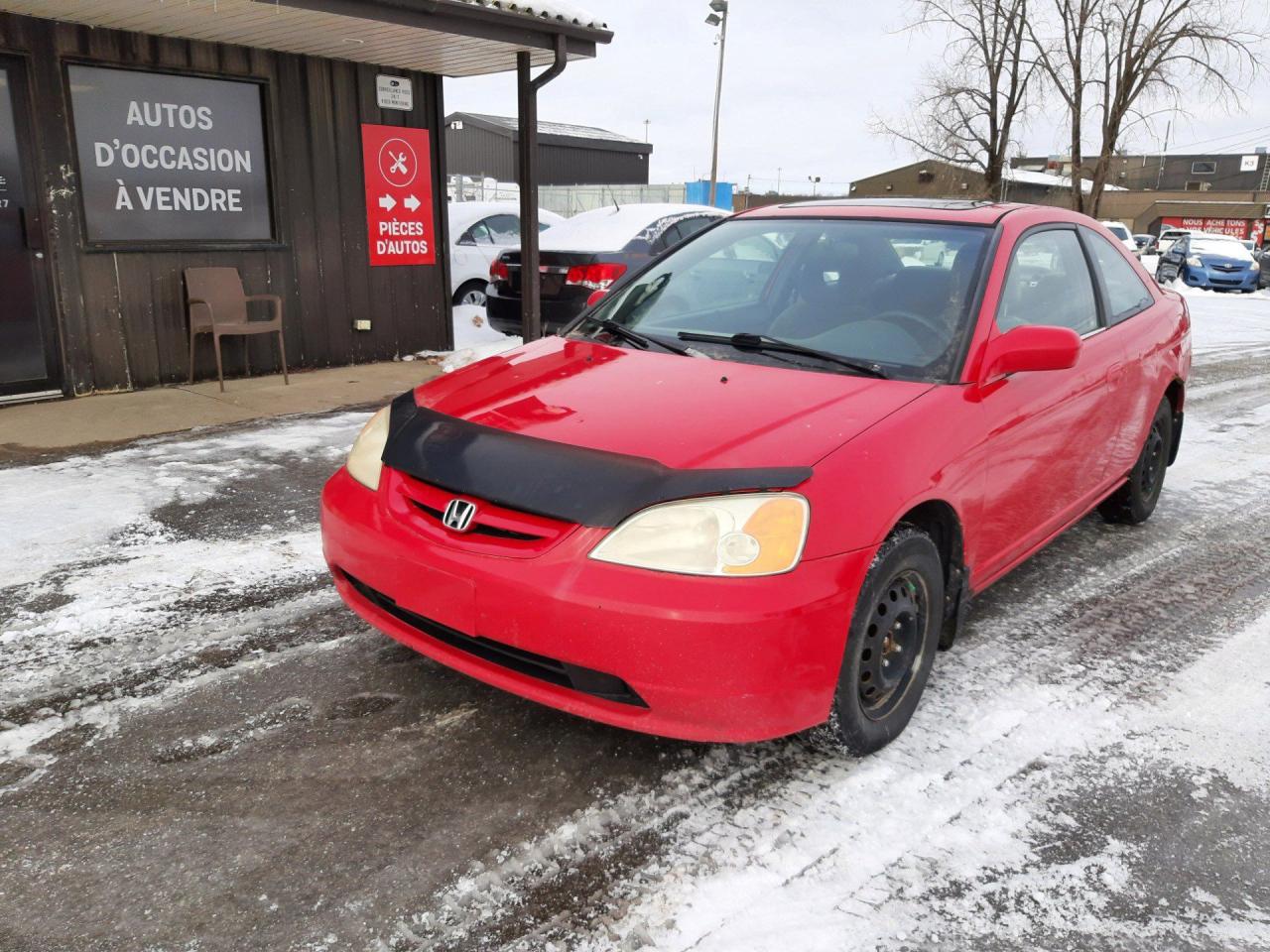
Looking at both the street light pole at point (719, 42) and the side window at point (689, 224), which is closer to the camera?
the side window at point (689, 224)

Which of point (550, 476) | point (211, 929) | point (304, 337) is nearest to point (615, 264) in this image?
point (304, 337)

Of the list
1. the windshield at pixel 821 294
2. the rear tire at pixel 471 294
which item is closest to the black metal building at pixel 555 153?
the rear tire at pixel 471 294

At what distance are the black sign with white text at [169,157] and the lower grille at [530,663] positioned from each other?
5.94 metres

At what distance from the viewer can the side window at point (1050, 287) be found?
3.51m

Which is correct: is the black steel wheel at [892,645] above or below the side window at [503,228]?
below

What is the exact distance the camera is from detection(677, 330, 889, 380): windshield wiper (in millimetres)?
3104

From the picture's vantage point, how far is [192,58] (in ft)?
24.9

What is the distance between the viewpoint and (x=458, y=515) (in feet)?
8.64

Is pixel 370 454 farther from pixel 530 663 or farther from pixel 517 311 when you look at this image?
pixel 517 311

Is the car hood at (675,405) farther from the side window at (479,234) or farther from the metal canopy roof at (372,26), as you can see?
the side window at (479,234)

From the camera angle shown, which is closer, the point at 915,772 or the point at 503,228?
A: the point at 915,772

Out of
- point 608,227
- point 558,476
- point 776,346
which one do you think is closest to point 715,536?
point 558,476

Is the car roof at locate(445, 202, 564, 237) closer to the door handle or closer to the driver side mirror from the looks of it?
the door handle

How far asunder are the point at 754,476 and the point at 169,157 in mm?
6891
